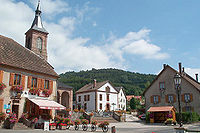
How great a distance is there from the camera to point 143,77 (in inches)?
6265

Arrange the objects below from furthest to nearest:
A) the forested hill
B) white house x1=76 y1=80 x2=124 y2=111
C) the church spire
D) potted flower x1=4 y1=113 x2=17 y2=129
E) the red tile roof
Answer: the forested hill
white house x1=76 y1=80 x2=124 y2=111
the church spire
the red tile roof
potted flower x1=4 y1=113 x2=17 y2=129

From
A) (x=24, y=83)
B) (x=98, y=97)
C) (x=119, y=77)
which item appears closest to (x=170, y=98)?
(x=98, y=97)

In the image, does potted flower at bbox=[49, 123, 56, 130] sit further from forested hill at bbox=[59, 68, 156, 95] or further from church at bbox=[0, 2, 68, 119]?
forested hill at bbox=[59, 68, 156, 95]

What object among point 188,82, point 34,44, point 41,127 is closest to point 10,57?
point 41,127

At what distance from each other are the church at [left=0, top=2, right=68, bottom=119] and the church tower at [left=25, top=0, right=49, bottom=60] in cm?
914

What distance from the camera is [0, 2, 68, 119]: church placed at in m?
20.2

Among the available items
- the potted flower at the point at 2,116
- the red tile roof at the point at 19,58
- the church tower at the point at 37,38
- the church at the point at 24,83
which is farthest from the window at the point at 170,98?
the potted flower at the point at 2,116

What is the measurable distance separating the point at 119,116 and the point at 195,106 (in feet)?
44.0

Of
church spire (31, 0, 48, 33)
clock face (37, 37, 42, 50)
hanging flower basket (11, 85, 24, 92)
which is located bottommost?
hanging flower basket (11, 85, 24, 92)

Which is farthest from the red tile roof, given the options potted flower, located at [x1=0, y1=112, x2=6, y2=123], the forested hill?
the forested hill

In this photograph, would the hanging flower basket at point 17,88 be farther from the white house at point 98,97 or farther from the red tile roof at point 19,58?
the white house at point 98,97

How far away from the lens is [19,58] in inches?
908

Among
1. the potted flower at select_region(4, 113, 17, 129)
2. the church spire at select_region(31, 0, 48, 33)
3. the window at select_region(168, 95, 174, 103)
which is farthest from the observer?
the church spire at select_region(31, 0, 48, 33)

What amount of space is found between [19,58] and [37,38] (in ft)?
46.7
